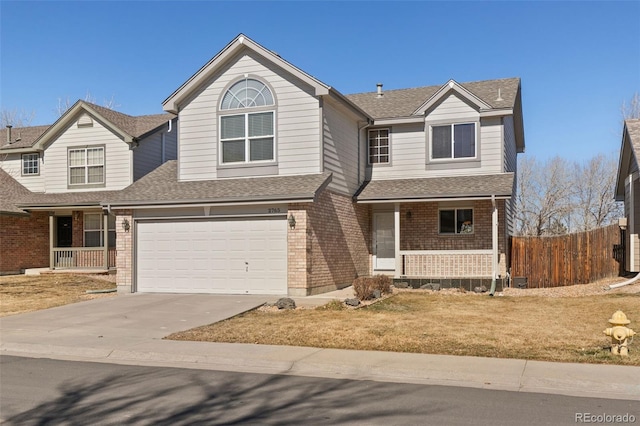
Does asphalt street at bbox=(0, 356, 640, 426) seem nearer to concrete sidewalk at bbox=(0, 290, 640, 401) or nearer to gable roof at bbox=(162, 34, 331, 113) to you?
concrete sidewalk at bbox=(0, 290, 640, 401)

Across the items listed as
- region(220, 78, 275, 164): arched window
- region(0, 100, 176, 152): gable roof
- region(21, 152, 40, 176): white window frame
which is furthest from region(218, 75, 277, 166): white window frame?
region(21, 152, 40, 176): white window frame

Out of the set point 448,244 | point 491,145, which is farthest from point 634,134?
point 448,244

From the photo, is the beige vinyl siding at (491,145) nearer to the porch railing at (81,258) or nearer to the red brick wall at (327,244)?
the red brick wall at (327,244)

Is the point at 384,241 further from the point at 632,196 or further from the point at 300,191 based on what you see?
the point at 632,196

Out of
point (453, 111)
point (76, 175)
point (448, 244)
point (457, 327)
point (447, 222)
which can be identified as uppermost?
point (453, 111)

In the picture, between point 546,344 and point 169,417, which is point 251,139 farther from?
point 169,417

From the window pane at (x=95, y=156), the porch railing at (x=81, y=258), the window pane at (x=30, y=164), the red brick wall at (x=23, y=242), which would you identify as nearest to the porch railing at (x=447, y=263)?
the porch railing at (x=81, y=258)

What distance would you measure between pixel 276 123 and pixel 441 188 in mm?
5944

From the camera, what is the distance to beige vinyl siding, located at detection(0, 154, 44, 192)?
28.6 meters

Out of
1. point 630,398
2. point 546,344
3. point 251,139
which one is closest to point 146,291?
point 251,139

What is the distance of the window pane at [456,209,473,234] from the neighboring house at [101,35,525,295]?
0.12 ft

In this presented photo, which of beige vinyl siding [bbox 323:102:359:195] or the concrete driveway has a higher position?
beige vinyl siding [bbox 323:102:359:195]

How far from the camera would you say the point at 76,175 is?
27.2 metres

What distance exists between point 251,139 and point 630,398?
45.8 feet
